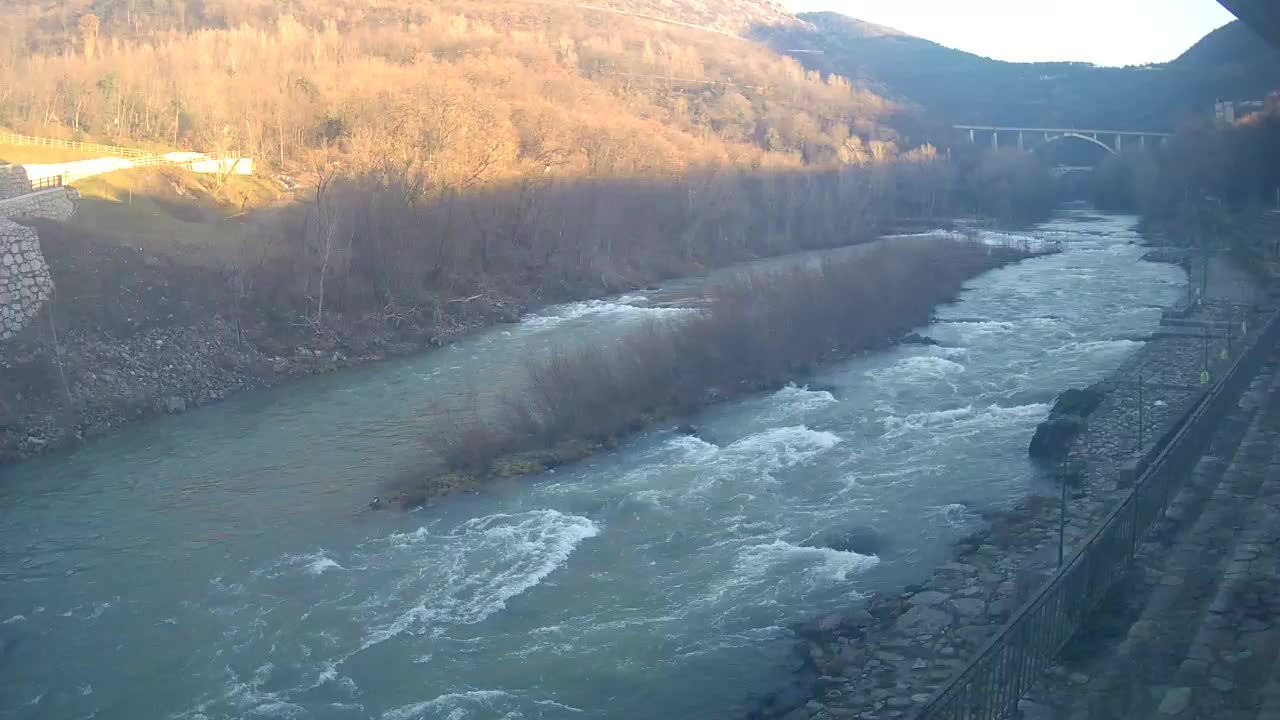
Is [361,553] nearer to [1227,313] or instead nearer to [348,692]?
[348,692]

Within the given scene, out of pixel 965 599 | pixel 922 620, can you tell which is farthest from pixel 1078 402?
pixel 922 620

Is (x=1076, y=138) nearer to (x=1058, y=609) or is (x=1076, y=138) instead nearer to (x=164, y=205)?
(x=164, y=205)

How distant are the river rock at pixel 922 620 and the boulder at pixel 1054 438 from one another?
530cm

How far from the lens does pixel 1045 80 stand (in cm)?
7819

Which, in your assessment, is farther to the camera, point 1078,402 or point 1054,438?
point 1078,402

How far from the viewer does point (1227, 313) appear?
74.9ft

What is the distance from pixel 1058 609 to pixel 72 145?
104 feet

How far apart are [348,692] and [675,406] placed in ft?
30.4

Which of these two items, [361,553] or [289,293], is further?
[289,293]

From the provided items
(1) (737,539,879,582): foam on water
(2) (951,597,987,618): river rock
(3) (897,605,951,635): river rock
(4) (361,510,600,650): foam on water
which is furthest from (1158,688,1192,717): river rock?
(4) (361,510,600,650): foam on water

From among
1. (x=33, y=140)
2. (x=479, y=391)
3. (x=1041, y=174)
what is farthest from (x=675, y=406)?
(x=1041, y=174)

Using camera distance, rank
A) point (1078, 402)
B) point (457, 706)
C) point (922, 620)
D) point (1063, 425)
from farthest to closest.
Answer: point (1078, 402) → point (1063, 425) → point (922, 620) → point (457, 706)

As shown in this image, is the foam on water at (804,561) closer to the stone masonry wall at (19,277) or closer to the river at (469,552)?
the river at (469,552)

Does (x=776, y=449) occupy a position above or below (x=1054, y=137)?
below
